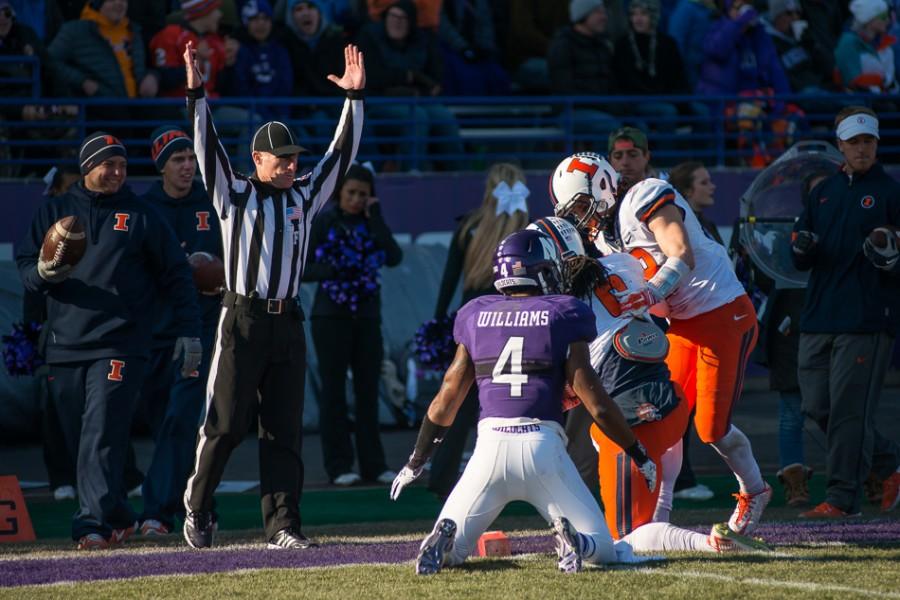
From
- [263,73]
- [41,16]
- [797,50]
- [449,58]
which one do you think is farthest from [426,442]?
[797,50]

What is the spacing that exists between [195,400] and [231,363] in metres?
1.24

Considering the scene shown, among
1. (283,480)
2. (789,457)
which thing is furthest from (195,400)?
(789,457)

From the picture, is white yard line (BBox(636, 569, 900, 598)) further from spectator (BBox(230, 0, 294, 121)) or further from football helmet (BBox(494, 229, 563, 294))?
spectator (BBox(230, 0, 294, 121))

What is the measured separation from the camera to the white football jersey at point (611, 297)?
7164 mm

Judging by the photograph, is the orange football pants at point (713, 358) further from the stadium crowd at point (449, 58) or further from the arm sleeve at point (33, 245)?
the stadium crowd at point (449, 58)

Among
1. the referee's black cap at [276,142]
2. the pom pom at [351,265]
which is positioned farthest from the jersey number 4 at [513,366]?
the pom pom at [351,265]

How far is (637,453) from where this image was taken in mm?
6633

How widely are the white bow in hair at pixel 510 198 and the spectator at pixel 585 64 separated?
4594mm

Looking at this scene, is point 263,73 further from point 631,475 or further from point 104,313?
point 631,475

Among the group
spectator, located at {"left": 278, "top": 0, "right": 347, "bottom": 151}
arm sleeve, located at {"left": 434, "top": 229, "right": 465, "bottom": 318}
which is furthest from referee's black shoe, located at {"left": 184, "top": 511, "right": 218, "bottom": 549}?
spectator, located at {"left": 278, "top": 0, "right": 347, "bottom": 151}

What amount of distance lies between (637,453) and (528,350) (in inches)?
24.8

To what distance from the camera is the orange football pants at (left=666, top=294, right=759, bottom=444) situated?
25.0ft

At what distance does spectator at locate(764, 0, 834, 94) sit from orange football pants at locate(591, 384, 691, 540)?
9766 millimetres

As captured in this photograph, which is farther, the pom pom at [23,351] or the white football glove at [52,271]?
the pom pom at [23,351]
